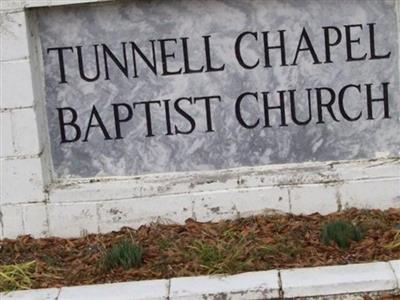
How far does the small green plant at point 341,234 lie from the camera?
6293mm

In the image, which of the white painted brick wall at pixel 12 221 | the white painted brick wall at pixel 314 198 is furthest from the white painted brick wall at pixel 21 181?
the white painted brick wall at pixel 314 198

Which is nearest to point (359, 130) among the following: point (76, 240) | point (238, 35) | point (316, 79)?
point (316, 79)

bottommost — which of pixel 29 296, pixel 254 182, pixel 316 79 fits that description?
pixel 29 296

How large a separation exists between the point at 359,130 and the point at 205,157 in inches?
37.3

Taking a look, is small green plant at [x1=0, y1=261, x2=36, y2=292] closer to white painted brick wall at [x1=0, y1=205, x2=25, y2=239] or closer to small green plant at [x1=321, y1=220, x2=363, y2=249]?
white painted brick wall at [x1=0, y1=205, x2=25, y2=239]

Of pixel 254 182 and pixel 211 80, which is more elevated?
pixel 211 80

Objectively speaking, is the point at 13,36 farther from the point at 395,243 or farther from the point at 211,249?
the point at 395,243

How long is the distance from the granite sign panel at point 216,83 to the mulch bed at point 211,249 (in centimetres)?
42

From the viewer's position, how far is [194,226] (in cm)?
680

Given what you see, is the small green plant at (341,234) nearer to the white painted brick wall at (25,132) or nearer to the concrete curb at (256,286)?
the concrete curb at (256,286)

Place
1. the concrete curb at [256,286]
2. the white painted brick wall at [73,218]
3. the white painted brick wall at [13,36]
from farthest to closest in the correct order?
the white painted brick wall at [73,218] < the white painted brick wall at [13,36] < the concrete curb at [256,286]

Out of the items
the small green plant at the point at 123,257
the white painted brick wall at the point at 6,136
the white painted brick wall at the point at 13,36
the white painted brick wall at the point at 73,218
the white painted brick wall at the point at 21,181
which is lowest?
the small green plant at the point at 123,257

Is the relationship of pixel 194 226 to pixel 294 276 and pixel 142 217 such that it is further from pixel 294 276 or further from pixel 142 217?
pixel 294 276

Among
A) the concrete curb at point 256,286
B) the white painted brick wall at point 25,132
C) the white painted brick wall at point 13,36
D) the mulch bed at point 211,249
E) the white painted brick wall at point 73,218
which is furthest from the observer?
the white painted brick wall at point 73,218
